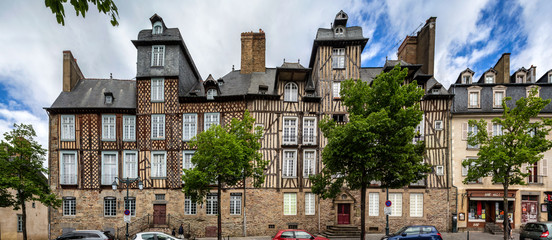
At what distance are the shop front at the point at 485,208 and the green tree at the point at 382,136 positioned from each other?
8.62 m

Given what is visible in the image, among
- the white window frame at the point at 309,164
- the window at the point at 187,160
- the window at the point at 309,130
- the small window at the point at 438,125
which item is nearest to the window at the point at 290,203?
the white window frame at the point at 309,164

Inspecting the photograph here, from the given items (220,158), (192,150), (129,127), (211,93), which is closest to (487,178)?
(220,158)

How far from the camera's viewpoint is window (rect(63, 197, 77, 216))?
648 inches

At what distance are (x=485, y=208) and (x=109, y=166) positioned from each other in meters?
25.1

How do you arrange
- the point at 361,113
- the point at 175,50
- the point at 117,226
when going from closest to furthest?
1. the point at 361,113
2. the point at 117,226
3. the point at 175,50

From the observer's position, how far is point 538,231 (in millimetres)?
12109

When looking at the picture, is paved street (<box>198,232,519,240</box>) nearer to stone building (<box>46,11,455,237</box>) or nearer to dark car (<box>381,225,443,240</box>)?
stone building (<box>46,11,455,237</box>)

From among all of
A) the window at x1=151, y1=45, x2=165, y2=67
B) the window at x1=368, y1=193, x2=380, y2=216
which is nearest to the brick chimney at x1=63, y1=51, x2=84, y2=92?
the window at x1=151, y1=45, x2=165, y2=67

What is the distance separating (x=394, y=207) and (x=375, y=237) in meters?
2.66

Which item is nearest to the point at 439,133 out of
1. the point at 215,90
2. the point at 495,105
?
the point at 495,105

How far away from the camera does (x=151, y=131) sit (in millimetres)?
16875

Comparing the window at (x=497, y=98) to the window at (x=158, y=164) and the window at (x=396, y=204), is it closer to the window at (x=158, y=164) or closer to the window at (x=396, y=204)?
the window at (x=396, y=204)

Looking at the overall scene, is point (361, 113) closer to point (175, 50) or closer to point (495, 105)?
point (495, 105)

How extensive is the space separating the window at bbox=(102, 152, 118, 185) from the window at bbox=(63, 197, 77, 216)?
2.41 meters
